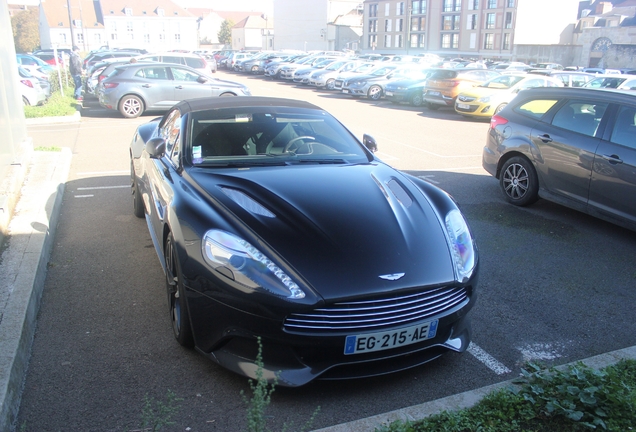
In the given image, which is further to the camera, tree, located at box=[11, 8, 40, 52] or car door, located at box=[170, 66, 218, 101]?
tree, located at box=[11, 8, 40, 52]

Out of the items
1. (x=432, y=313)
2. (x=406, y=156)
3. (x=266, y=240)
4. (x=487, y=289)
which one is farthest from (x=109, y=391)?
(x=406, y=156)

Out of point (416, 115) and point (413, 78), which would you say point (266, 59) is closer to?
point (413, 78)

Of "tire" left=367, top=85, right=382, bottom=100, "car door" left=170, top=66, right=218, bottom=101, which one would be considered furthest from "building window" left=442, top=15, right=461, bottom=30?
"car door" left=170, top=66, right=218, bottom=101

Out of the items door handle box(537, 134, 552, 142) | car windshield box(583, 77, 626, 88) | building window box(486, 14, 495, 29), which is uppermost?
building window box(486, 14, 495, 29)

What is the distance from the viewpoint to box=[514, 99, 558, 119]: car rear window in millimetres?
7305

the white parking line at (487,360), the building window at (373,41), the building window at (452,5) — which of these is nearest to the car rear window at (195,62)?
the white parking line at (487,360)

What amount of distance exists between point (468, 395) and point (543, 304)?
1.77 m

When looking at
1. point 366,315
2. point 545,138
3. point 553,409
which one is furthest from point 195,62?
point 553,409

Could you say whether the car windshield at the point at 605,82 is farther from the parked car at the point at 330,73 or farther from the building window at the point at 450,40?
the building window at the point at 450,40

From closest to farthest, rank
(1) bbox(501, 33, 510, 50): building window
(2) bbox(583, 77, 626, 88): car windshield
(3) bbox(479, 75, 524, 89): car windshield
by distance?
(3) bbox(479, 75, 524, 89): car windshield < (2) bbox(583, 77, 626, 88): car windshield < (1) bbox(501, 33, 510, 50): building window

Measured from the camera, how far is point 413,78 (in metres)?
22.7

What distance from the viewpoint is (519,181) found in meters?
7.49

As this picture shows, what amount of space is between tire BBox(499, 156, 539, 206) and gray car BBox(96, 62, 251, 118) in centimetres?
1079

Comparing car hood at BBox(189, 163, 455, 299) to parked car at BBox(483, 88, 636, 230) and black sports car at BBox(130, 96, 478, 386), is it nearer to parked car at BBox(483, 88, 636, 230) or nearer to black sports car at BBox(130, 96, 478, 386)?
Answer: black sports car at BBox(130, 96, 478, 386)
